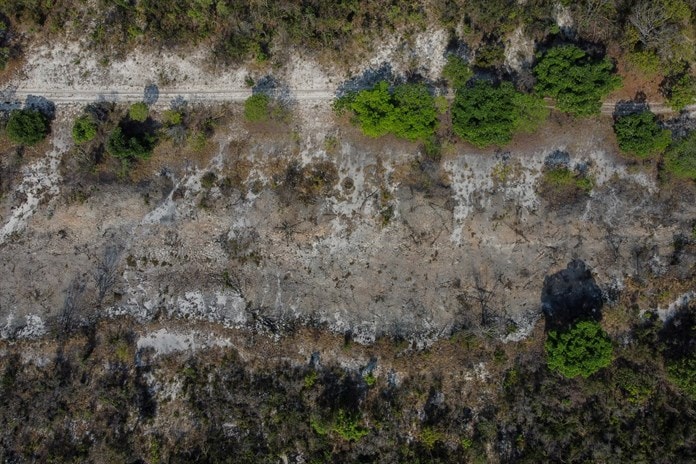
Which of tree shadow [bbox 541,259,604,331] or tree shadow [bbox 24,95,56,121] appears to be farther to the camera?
tree shadow [bbox 24,95,56,121]

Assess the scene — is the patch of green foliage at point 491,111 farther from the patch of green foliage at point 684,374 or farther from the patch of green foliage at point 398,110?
the patch of green foliage at point 684,374

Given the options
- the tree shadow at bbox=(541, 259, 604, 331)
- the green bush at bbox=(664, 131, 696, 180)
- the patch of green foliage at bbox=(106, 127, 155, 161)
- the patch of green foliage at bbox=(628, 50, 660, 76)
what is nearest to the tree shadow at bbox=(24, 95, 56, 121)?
the patch of green foliage at bbox=(106, 127, 155, 161)

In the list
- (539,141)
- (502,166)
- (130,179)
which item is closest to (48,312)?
(130,179)

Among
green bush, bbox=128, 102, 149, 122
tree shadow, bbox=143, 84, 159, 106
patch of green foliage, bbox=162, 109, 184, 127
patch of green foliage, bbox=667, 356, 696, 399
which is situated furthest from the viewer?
tree shadow, bbox=143, 84, 159, 106

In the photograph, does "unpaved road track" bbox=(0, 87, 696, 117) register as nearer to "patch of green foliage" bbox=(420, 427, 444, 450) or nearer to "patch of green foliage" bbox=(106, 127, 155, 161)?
"patch of green foliage" bbox=(106, 127, 155, 161)

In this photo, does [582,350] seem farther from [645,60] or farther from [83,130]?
[83,130]

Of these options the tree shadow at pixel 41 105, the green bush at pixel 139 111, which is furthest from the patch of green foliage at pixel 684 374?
the tree shadow at pixel 41 105

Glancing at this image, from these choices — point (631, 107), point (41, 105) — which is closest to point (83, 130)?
point (41, 105)

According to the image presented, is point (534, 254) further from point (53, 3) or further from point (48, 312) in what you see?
point (53, 3)
